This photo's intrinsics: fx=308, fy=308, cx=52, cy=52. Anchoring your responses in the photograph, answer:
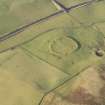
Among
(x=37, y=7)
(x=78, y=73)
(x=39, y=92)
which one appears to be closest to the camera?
(x=39, y=92)

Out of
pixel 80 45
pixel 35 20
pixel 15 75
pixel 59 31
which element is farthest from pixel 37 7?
pixel 15 75

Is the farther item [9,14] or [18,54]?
[9,14]

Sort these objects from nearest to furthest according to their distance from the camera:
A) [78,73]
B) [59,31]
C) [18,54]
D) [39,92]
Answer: [39,92]
[78,73]
[18,54]
[59,31]

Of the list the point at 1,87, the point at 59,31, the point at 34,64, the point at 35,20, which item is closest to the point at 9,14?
the point at 35,20

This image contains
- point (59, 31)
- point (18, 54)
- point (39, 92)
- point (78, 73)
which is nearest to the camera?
point (39, 92)

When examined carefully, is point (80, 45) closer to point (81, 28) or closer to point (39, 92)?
point (81, 28)

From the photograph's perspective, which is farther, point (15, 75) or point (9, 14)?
point (9, 14)

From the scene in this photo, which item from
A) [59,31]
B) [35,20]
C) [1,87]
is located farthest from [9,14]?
[1,87]

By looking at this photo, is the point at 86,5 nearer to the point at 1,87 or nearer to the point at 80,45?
the point at 80,45
